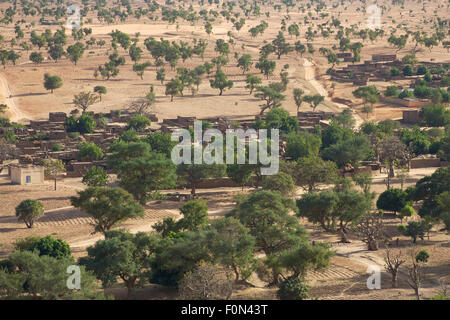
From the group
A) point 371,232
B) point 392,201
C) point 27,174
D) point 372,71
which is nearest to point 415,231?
point 371,232

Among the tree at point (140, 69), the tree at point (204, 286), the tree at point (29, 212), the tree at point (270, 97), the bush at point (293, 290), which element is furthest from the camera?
the tree at point (140, 69)

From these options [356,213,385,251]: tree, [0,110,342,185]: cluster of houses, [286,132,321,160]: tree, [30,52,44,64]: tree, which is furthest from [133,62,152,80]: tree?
[356,213,385,251]: tree

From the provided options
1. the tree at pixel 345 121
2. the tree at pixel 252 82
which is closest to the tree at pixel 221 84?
the tree at pixel 252 82

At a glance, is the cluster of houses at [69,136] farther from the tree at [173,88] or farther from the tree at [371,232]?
the tree at [371,232]

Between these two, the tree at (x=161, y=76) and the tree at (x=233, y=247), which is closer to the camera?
the tree at (x=233, y=247)

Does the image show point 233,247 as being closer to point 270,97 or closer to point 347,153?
point 347,153

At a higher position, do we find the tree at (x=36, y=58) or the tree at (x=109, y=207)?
the tree at (x=36, y=58)

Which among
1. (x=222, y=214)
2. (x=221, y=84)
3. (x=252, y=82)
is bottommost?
(x=222, y=214)

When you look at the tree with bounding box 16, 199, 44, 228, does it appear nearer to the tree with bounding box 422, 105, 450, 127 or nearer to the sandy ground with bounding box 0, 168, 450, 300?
the sandy ground with bounding box 0, 168, 450, 300
